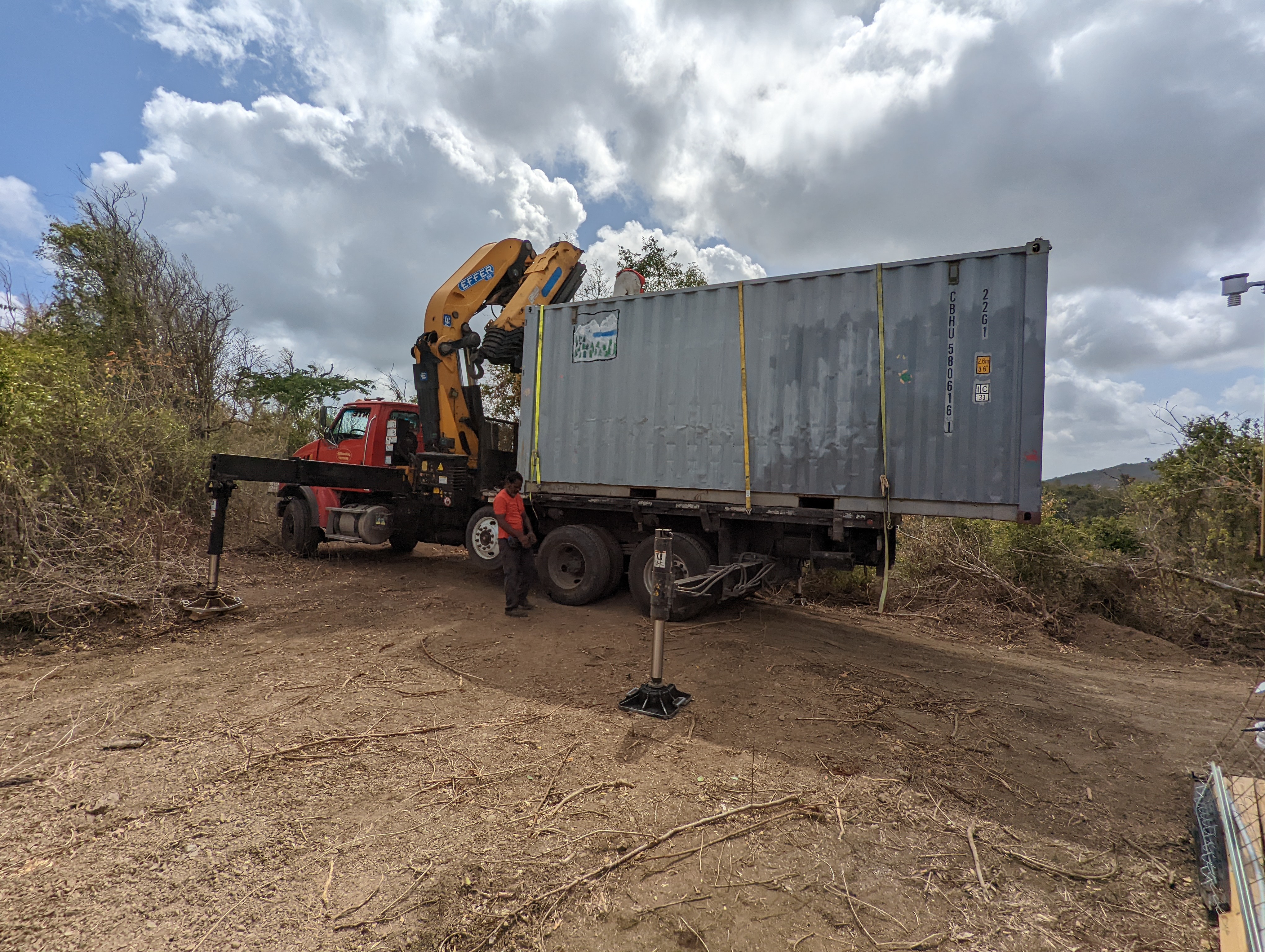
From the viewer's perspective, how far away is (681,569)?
20.9 feet

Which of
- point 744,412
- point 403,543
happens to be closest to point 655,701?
point 744,412

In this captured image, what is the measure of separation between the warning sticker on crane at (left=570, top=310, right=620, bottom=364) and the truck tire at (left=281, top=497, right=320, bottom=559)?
5.42 meters

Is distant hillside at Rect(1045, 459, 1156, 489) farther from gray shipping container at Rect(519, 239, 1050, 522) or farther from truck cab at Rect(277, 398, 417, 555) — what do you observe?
truck cab at Rect(277, 398, 417, 555)

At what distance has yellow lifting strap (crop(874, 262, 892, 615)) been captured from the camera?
5344 mm

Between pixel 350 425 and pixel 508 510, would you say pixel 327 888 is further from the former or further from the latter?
pixel 350 425

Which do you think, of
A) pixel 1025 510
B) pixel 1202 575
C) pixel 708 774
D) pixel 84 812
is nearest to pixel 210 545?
pixel 84 812

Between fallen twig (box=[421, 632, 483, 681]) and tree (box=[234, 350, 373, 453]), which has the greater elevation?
tree (box=[234, 350, 373, 453])

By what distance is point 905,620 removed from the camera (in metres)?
7.49

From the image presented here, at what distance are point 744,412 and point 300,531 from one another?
7.41 meters

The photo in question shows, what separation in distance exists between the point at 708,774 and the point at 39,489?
675 cm

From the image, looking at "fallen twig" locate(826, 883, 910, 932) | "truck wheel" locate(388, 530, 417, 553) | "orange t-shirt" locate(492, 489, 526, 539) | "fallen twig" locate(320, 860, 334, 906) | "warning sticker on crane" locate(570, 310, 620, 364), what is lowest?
"fallen twig" locate(320, 860, 334, 906)

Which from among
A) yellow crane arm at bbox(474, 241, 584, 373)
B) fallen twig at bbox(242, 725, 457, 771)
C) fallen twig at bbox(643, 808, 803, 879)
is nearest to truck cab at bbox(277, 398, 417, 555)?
yellow crane arm at bbox(474, 241, 584, 373)

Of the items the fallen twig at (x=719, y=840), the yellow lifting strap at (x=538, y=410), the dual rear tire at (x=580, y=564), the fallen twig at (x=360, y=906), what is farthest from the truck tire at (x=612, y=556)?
the fallen twig at (x=360, y=906)

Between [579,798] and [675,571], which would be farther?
[675,571]
